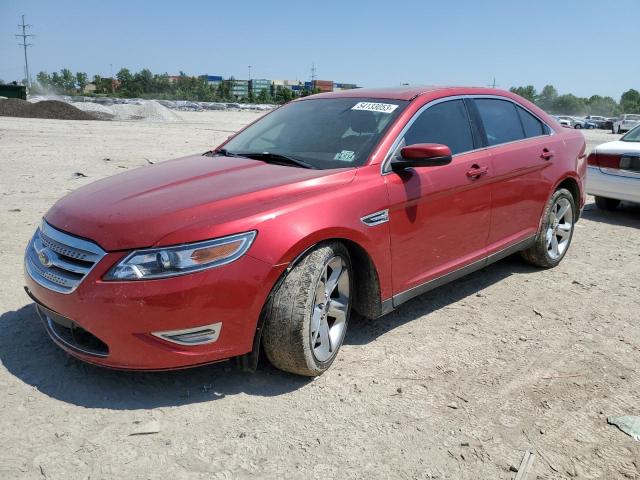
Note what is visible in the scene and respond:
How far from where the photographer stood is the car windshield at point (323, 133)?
3.69m

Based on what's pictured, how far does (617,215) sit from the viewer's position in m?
8.33

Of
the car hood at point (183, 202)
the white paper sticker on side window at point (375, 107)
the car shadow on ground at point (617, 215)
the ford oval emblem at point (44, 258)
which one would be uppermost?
the white paper sticker on side window at point (375, 107)

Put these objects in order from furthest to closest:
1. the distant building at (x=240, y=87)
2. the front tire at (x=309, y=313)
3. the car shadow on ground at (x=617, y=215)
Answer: the distant building at (x=240, y=87) < the car shadow on ground at (x=617, y=215) < the front tire at (x=309, y=313)

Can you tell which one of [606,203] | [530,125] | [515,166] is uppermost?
[530,125]

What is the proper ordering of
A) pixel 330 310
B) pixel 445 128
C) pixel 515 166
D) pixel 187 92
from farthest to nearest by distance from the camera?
pixel 187 92
pixel 515 166
pixel 445 128
pixel 330 310

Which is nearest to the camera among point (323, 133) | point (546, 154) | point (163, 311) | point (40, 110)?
point (163, 311)

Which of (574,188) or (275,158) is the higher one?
(275,158)

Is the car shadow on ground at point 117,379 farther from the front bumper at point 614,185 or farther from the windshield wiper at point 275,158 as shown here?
the front bumper at point 614,185

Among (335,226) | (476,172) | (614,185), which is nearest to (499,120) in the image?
(476,172)

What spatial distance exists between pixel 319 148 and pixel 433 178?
2.63 feet

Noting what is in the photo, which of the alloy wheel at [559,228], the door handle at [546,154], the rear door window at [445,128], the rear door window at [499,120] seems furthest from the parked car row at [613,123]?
the rear door window at [445,128]

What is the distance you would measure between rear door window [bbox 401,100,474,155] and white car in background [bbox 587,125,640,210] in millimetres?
4391

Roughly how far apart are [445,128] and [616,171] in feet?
15.7

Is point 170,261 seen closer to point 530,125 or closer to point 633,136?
point 530,125
